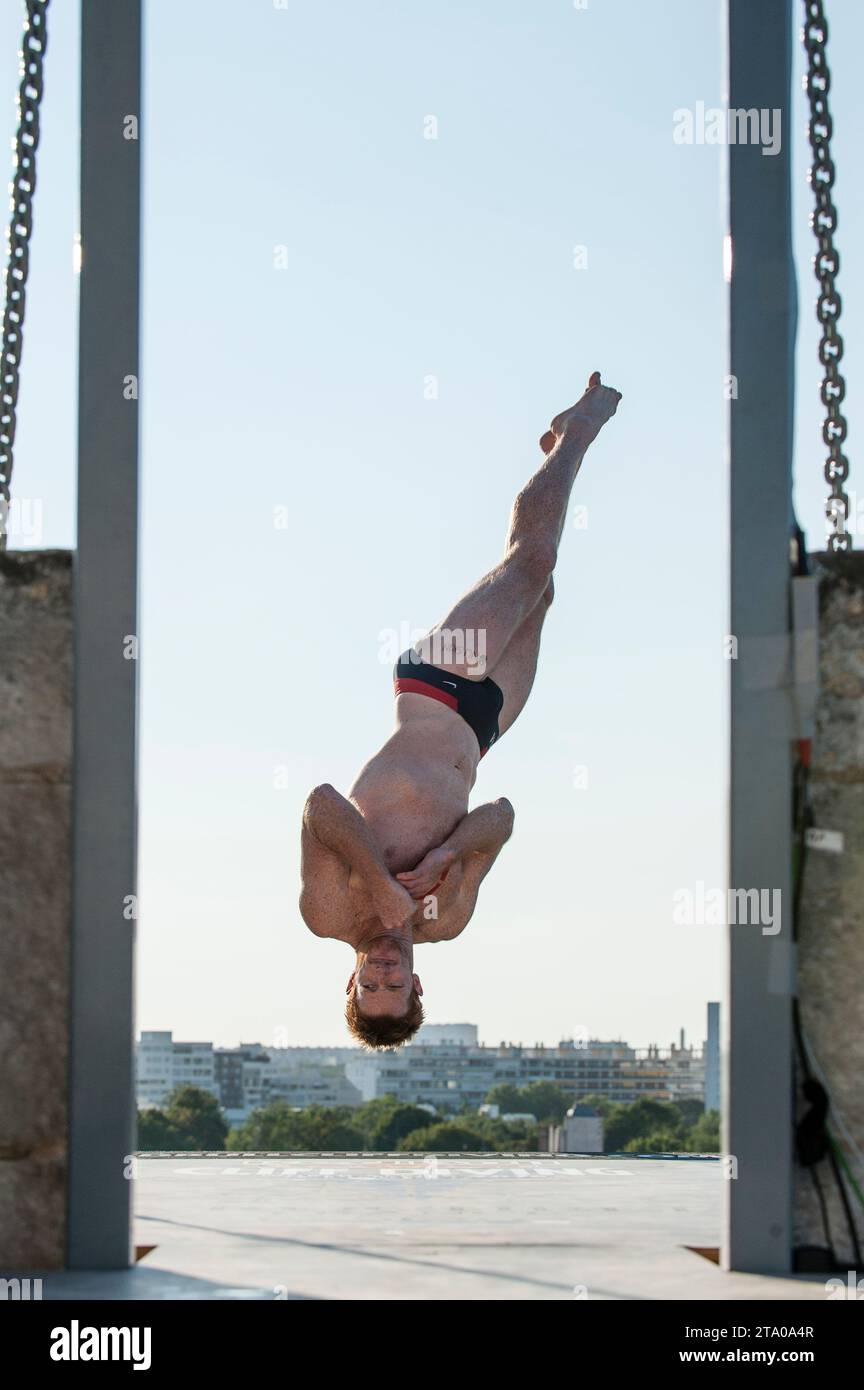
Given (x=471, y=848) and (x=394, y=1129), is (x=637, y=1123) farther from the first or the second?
(x=471, y=848)

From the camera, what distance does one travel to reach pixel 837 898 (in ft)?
14.1

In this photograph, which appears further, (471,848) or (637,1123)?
(637,1123)

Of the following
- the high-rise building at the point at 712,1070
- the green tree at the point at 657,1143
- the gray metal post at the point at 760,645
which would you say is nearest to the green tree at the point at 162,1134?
the green tree at the point at 657,1143

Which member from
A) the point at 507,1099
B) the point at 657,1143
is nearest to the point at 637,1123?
the point at 657,1143

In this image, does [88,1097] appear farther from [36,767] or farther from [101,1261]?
[36,767]

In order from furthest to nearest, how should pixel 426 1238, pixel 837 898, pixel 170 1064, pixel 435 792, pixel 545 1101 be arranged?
pixel 170 1064
pixel 545 1101
pixel 435 792
pixel 426 1238
pixel 837 898

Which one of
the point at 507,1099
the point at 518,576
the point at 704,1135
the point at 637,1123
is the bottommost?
the point at 507,1099

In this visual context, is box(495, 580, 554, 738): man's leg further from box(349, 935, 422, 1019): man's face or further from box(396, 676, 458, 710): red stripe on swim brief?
box(349, 935, 422, 1019): man's face

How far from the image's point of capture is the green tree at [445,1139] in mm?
43562

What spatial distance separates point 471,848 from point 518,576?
120cm

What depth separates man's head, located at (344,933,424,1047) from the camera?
6.23 meters

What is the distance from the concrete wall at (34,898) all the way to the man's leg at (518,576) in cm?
274

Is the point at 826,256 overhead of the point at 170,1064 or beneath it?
overhead
